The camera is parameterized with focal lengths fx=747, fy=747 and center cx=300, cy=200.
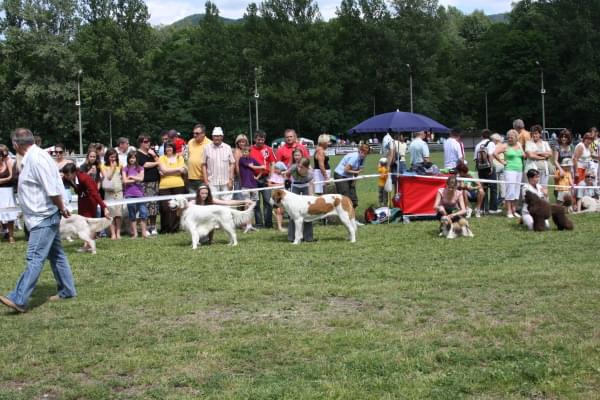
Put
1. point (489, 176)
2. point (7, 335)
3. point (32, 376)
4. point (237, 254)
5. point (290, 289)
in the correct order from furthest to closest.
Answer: point (489, 176), point (237, 254), point (290, 289), point (7, 335), point (32, 376)

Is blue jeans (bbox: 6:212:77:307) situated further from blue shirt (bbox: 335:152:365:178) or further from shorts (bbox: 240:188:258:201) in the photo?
blue shirt (bbox: 335:152:365:178)

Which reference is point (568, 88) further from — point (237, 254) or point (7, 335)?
point (7, 335)

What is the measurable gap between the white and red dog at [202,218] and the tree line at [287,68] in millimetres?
48890

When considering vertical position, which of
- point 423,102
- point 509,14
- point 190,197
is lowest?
point 190,197

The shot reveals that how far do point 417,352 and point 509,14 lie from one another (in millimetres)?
78645

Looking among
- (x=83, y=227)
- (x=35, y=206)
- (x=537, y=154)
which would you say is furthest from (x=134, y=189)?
(x=537, y=154)

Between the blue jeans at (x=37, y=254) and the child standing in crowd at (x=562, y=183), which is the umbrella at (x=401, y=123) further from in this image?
the blue jeans at (x=37, y=254)

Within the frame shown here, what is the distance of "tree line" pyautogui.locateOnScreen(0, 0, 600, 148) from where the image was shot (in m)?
58.5

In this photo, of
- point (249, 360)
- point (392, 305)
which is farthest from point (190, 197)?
point (249, 360)

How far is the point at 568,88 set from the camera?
201ft

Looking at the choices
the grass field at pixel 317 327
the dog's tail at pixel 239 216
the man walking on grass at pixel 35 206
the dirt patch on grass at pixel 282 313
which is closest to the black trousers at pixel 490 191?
the grass field at pixel 317 327

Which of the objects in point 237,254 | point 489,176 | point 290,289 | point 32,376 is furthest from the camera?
point 489,176

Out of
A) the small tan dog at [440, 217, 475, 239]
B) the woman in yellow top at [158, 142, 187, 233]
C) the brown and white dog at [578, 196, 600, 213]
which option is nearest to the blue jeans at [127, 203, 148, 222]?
the woman in yellow top at [158, 142, 187, 233]

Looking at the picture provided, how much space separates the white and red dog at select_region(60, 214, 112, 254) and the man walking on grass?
127 inches
